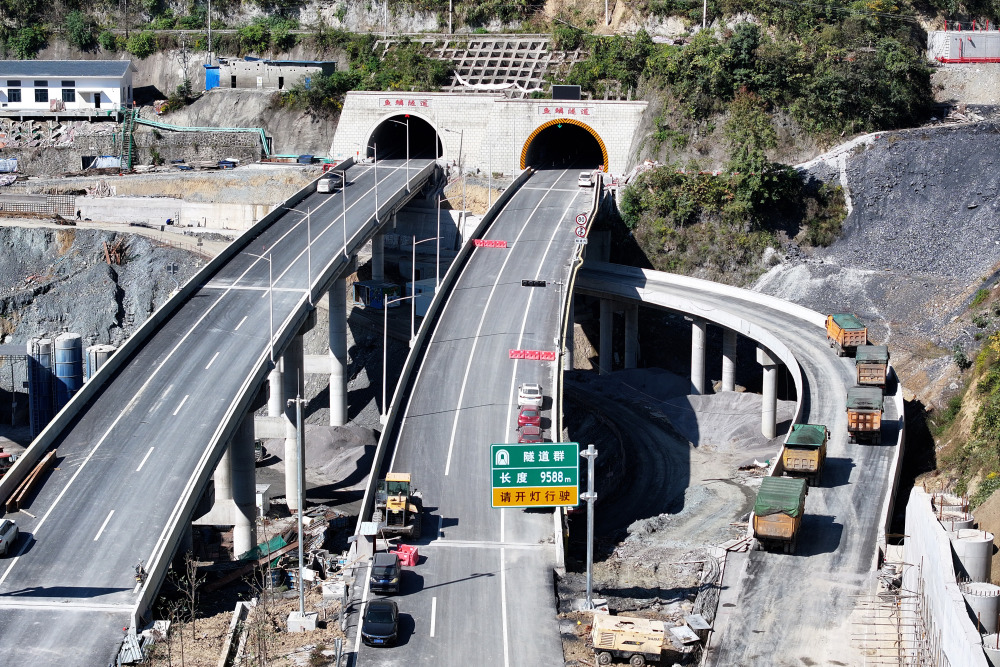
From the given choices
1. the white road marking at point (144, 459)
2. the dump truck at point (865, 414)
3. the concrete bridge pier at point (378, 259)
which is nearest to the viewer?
the white road marking at point (144, 459)

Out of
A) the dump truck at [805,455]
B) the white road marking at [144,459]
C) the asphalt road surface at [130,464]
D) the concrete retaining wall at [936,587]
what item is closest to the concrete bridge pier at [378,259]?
the asphalt road surface at [130,464]

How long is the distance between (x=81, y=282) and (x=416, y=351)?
42391 millimetres

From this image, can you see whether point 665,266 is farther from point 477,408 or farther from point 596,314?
point 477,408

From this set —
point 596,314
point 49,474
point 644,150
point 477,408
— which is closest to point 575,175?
point 644,150

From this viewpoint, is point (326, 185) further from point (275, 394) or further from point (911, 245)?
A: point (911, 245)

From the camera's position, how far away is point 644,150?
117562 millimetres

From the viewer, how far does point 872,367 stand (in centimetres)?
7375

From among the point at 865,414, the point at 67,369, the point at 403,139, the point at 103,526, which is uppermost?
the point at 403,139

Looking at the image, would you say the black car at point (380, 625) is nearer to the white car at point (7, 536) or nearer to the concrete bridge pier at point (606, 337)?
the white car at point (7, 536)

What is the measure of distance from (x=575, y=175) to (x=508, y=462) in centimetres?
7263

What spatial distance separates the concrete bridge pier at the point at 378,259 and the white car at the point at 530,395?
39.1 m

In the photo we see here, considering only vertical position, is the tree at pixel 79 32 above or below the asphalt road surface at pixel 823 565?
above

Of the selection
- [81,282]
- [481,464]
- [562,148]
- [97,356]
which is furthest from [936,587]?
[562,148]

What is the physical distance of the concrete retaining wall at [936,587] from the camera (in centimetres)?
4078
